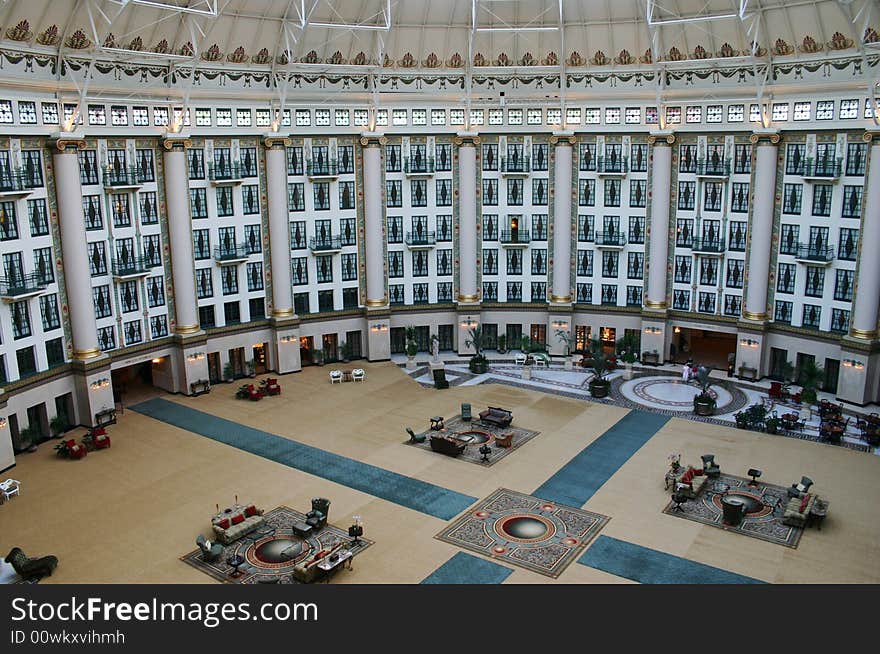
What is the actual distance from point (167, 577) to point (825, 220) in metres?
38.9

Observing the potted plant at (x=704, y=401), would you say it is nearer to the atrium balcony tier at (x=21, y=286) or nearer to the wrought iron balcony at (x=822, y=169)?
the wrought iron balcony at (x=822, y=169)

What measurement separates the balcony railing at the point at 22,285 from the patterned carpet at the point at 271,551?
17139 mm

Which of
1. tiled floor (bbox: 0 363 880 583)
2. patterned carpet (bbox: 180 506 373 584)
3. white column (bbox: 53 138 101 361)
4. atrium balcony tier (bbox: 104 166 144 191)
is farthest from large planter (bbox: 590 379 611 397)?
atrium balcony tier (bbox: 104 166 144 191)

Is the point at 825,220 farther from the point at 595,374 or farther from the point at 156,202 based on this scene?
the point at 156,202

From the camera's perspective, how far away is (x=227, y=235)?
49.5m

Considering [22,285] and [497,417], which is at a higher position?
[22,285]

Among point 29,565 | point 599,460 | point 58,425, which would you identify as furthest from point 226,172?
point 599,460

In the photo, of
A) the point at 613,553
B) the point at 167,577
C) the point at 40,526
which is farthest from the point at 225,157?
the point at 613,553

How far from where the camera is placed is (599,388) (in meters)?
46.4

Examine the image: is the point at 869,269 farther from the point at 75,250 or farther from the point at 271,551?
the point at 75,250

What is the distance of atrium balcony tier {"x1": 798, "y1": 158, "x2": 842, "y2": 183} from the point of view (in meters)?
45.1

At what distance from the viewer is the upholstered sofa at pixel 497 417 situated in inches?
1638

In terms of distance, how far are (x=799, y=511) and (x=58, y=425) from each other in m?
34.4

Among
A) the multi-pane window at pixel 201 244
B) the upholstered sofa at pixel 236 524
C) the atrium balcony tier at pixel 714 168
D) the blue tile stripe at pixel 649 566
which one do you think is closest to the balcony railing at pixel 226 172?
the multi-pane window at pixel 201 244
